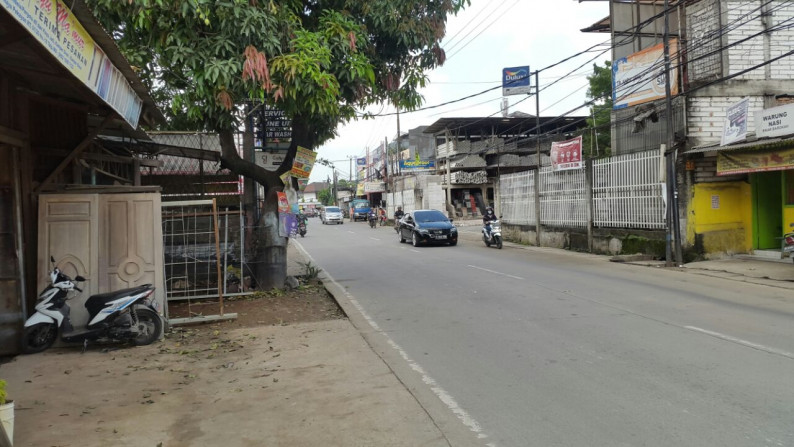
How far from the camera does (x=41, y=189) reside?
23.9ft

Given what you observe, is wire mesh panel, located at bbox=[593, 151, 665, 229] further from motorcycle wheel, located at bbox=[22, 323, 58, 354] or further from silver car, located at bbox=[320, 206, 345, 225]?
silver car, located at bbox=[320, 206, 345, 225]

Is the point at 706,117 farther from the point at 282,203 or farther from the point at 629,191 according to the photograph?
the point at 282,203

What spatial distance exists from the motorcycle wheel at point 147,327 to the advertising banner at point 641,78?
13947 mm

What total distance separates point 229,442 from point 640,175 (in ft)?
49.7

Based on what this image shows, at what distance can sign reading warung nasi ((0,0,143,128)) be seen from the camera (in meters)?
3.59

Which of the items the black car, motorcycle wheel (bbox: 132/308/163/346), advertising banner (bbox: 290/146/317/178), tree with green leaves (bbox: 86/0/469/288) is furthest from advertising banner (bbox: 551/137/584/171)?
motorcycle wheel (bbox: 132/308/163/346)

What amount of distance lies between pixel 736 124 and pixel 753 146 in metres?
0.65

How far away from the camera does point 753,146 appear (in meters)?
13.0

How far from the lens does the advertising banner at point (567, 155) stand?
1911cm

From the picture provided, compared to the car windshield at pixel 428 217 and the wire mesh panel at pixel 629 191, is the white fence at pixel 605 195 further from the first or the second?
the car windshield at pixel 428 217

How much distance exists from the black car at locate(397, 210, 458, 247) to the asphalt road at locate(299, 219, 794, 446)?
10.0 meters

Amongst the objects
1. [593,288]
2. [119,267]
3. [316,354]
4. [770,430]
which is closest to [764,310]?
[593,288]

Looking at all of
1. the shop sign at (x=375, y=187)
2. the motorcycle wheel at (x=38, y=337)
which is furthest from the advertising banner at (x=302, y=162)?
the shop sign at (x=375, y=187)

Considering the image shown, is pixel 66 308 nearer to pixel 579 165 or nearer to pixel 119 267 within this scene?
pixel 119 267
